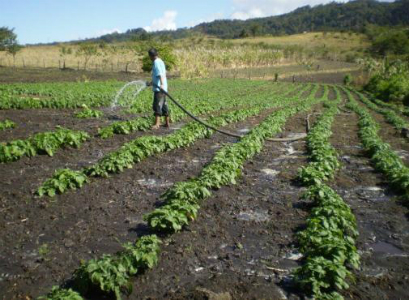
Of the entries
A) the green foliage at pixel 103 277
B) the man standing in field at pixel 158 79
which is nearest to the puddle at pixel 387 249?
the green foliage at pixel 103 277

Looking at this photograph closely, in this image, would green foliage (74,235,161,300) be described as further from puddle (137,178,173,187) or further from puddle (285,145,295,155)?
puddle (285,145,295,155)

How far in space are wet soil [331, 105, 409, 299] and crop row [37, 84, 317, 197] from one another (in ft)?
14.1

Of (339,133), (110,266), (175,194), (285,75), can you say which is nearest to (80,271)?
(110,266)

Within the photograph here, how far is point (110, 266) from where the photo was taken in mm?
4082

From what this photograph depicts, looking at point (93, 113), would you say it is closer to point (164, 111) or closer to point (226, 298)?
point (164, 111)

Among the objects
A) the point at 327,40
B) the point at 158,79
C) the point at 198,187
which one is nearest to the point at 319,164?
the point at 198,187

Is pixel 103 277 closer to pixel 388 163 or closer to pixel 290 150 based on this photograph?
pixel 388 163

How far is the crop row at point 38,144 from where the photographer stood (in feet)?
26.0

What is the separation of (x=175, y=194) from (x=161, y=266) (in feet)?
5.63

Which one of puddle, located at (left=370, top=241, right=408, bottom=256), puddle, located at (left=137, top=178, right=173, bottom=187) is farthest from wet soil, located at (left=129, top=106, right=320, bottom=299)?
puddle, located at (left=370, top=241, right=408, bottom=256)

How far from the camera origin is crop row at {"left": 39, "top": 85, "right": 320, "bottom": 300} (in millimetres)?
4012

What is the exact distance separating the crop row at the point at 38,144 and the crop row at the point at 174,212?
3533 mm

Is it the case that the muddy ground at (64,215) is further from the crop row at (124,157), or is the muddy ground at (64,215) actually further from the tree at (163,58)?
the tree at (163,58)

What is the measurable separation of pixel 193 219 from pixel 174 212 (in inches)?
14.5
